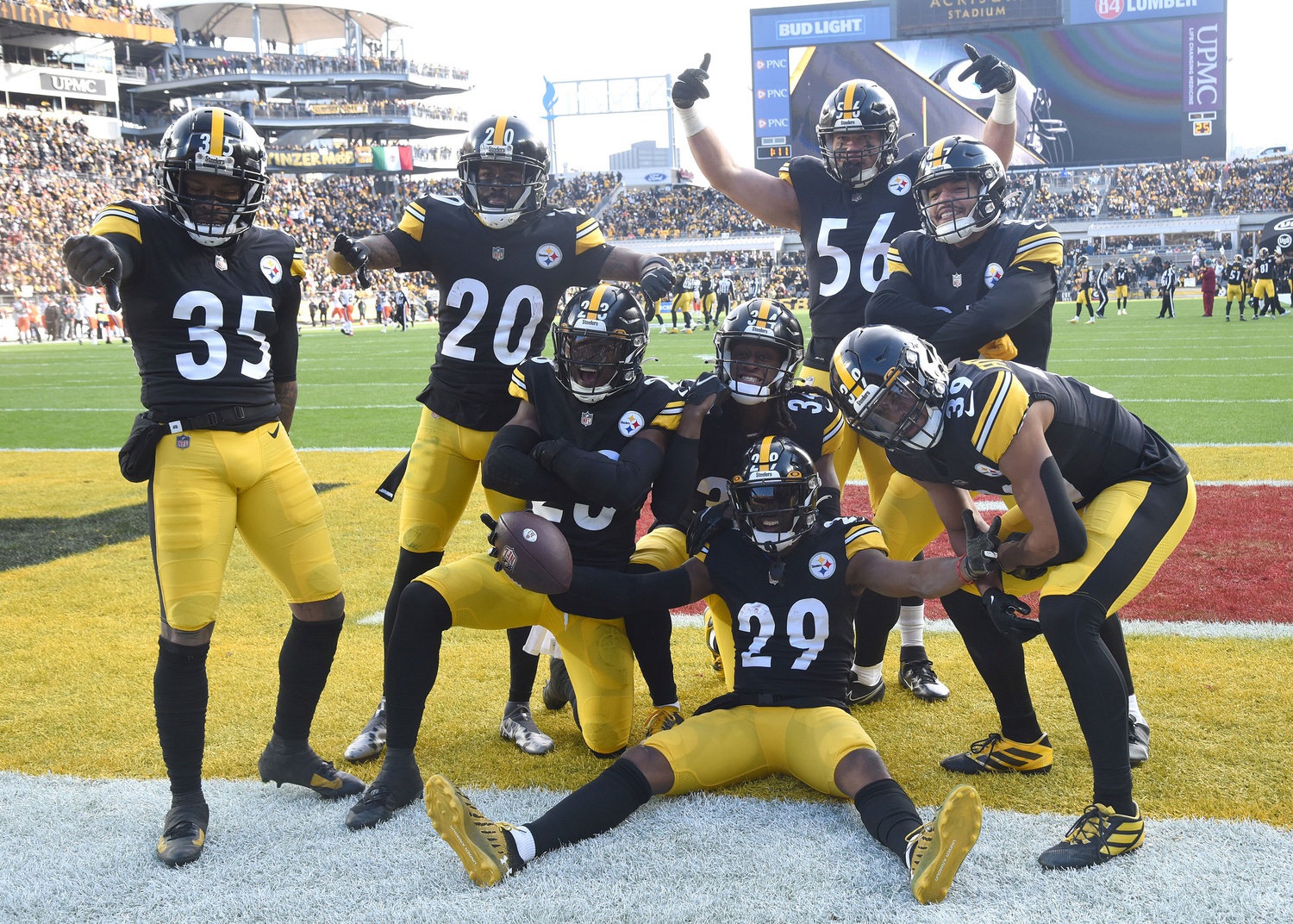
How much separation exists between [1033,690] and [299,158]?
5761cm

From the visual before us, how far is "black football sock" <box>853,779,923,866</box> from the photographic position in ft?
9.64

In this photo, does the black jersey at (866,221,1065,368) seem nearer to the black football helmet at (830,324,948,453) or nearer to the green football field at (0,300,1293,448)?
the black football helmet at (830,324,948,453)

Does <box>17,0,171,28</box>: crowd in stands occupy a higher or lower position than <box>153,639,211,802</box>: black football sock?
higher

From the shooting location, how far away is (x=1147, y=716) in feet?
12.8

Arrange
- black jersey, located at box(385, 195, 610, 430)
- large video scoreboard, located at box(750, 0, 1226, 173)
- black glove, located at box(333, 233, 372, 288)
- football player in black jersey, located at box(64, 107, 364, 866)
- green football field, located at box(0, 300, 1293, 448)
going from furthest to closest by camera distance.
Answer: large video scoreboard, located at box(750, 0, 1226, 173), green football field, located at box(0, 300, 1293, 448), black jersey, located at box(385, 195, 610, 430), black glove, located at box(333, 233, 372, 288), football player in black jersey, located at box(64, 107, 364, 866)

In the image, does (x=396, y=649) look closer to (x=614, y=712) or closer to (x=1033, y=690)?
(x=614, y=712)

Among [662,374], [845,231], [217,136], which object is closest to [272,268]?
[217,136]

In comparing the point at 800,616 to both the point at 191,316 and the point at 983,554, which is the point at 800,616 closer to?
the point at 983,554

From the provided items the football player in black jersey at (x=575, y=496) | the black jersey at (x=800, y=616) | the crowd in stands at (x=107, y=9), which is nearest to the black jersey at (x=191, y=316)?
the football player in black jersey at (x=575, y=496)

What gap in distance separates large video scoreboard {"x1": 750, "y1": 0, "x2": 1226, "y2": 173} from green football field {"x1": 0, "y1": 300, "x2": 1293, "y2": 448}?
59.0ft

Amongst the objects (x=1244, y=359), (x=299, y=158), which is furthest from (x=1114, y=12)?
(x=299, y=158)

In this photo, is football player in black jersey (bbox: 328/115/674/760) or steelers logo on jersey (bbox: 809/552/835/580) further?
football player in black jersey (bbox: 328/115/674/760)

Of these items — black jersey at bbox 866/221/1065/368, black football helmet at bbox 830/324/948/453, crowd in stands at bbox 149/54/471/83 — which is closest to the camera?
black football helmet at bbox 830/324/948/453

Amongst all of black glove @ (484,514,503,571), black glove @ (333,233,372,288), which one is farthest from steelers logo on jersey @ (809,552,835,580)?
black glove @ (333,233,372,288)
